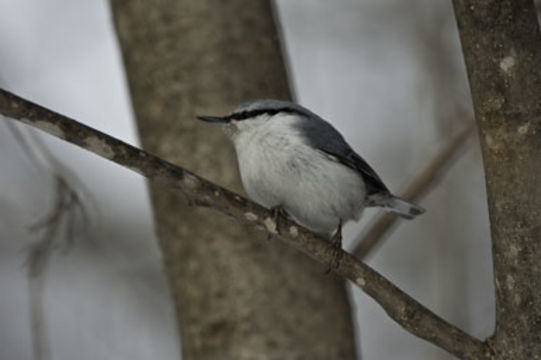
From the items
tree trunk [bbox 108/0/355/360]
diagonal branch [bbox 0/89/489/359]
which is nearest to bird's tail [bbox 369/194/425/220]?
tree trunk [bbox 108/0/355/360]

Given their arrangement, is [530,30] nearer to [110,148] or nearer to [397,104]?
[110,148]

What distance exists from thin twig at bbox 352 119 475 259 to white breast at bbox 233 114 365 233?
265 millimetres

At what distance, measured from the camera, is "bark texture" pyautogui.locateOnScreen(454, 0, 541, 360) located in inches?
69.1

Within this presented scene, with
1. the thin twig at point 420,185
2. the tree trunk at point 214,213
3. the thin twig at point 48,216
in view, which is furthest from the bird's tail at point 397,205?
the thin twig at point 48,216

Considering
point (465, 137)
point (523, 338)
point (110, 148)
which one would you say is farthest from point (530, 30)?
point (465, 137)

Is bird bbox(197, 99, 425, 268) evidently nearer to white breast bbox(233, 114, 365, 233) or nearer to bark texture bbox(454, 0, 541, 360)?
white breast bbox(233, 114, 365, 233)

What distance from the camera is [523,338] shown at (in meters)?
1.92

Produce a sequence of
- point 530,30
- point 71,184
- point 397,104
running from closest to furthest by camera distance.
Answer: point 530,30, point 71,184, point 397,104

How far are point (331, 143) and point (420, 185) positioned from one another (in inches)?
20.8

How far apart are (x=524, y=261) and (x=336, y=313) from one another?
1.23 meters

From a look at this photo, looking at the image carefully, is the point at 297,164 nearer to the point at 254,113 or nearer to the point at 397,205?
the point at 254,113

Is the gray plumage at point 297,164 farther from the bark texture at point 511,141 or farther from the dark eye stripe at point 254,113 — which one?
the bark texture at point 511,141

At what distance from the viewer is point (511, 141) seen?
71.2 inches

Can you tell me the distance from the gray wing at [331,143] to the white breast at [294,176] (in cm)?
3
